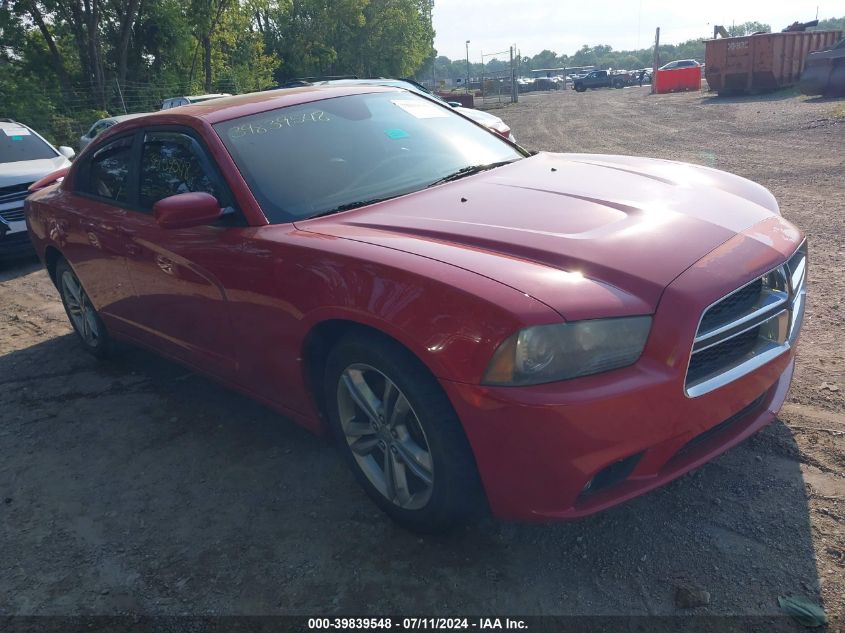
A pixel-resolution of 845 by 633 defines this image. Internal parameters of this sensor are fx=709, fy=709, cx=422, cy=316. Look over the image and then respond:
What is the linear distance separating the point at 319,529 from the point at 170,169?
2.02 meters

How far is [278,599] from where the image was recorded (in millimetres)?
2516

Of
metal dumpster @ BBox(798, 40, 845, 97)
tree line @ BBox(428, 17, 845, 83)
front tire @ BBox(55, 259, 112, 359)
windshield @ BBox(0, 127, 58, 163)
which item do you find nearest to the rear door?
front tire @ BBox(55, 259, 112, 359)

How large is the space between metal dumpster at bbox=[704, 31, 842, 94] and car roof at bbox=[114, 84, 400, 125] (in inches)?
947

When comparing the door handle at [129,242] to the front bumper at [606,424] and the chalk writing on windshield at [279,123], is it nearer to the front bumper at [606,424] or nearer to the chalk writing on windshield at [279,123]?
the chalk writing on windshield at [279,123]

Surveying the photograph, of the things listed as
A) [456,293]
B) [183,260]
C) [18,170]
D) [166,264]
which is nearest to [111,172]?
[166,264]

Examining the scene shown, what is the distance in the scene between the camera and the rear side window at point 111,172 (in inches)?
160

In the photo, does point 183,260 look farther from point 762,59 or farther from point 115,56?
point 115,56

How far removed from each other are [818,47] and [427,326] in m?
27.9

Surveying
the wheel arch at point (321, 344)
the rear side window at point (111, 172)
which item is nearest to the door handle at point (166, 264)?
the rear side window at point (111, 172)

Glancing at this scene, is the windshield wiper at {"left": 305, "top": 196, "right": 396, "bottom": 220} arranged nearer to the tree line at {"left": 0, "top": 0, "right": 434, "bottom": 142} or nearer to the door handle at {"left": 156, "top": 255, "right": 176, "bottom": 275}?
the door handle at {"left": 156, "top": 255, "right": 176, "bottom": 275}

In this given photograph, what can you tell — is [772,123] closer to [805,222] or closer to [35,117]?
[805,222]

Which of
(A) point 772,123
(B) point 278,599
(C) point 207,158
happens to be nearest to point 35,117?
(A) point 772,123

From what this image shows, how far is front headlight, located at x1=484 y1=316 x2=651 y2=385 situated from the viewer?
84.9 inches

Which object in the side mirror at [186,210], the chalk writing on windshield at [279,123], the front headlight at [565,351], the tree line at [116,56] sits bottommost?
the front headlight at [565,351]
